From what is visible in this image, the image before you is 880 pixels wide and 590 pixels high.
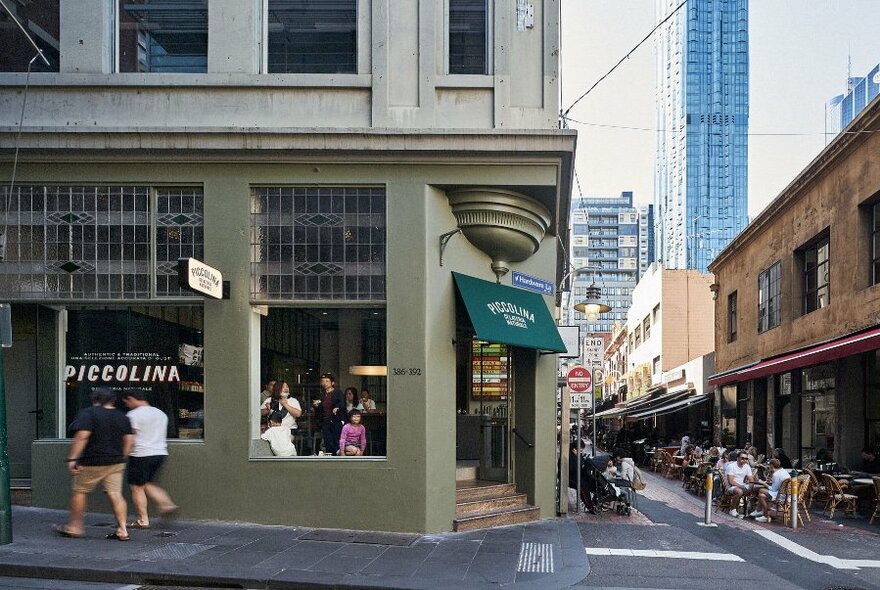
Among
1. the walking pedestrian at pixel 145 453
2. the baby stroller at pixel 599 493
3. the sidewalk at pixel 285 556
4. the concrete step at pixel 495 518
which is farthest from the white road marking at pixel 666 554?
the walking pedestrian at pixel 145 453

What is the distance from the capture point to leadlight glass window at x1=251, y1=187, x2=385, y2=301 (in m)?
11.5

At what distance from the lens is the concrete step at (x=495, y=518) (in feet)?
37.9

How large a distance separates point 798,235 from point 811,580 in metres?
15.1

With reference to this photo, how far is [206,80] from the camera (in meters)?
11.5

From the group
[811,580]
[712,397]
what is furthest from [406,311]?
[712,397]

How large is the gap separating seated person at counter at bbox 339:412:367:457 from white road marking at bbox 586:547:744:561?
11.1ft

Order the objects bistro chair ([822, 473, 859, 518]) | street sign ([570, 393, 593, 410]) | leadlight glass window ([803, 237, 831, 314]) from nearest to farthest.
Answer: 1. street sign ([570, 393, 593, 410])
2. bistro chair ([822, 473, 859, 518])
3. leadlight glass window ([803, 237, 831, 314])

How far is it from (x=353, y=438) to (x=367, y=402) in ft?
1.77

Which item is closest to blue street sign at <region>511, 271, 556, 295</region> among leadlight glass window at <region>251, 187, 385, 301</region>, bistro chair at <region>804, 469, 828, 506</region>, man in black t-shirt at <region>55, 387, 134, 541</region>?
leadlight glass window at <region>251, 187, 385, 301</region>

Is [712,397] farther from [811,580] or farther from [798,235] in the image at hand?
[811,580]

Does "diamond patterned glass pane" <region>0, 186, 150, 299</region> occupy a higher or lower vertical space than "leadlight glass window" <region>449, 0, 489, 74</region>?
lower

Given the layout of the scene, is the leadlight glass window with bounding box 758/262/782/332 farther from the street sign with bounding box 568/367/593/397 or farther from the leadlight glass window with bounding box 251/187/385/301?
Result: the leadlight glass window with bounding box 251/187/385/301

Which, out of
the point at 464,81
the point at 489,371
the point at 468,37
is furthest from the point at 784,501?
the point at 468,37

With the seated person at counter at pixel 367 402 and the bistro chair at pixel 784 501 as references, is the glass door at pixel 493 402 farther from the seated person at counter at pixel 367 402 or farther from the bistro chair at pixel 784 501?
the bistro chair at pixel 784 501
